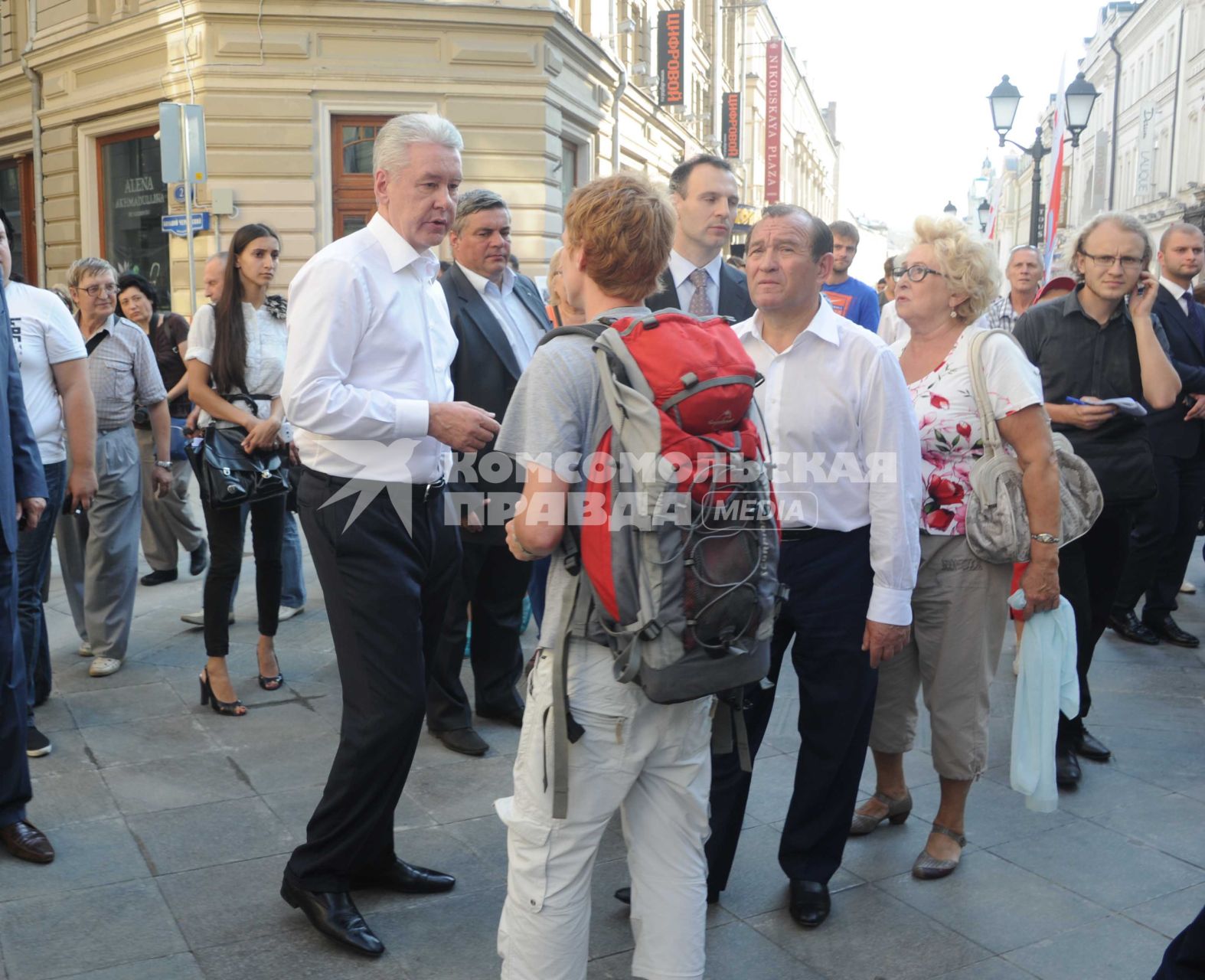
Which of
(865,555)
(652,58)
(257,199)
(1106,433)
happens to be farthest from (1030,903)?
(652,58)

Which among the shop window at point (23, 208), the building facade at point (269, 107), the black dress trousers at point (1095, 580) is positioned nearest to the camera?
the black dress trousers at point (1095, 580)

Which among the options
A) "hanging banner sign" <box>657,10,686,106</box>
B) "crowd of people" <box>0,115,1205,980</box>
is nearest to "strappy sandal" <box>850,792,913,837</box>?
"crowd of people" <box>0,115,1205,980</box>

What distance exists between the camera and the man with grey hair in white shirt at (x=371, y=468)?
314cm

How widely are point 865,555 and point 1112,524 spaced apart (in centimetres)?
186

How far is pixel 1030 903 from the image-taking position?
3.49 m

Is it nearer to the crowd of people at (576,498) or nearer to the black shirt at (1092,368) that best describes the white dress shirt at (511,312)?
the crowd of people at (576,498)

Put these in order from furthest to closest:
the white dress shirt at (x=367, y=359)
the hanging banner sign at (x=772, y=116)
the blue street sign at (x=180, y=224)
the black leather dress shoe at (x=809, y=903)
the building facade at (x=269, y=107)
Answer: the hanging banner sign at (x=772, y=116), the building facade at (x=269, y=107), the blue street sign at (x=180, y=224), the black leather dress shoe at (x=809, y=903), the white dress shirt at (x=367, y=359)

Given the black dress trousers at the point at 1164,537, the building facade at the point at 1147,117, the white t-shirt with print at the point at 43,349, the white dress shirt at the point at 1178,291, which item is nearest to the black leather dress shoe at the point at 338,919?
the white t-shirt with print at the point at 43,349

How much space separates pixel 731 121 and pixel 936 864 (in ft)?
115

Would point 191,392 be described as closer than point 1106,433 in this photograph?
No

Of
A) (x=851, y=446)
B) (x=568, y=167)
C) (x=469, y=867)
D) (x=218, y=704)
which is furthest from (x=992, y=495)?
(x=568, y=167)

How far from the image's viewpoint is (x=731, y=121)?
3638 cm

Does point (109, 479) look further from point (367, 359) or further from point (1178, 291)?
point (1178, 291)

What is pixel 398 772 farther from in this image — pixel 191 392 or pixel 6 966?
pixel 191 392
